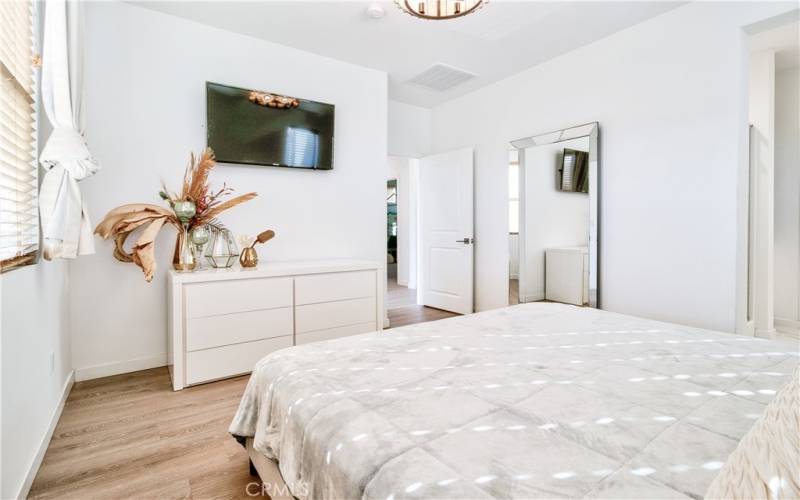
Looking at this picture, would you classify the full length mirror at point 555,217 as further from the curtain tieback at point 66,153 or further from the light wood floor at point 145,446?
the curtain tieback at point 66,153

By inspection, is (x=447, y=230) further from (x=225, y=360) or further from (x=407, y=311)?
(x=225, y=360)

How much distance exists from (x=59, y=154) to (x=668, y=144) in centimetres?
393

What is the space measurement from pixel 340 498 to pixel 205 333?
2.19 m

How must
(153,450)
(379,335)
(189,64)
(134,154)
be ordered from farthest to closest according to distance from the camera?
(189,64) < (134,154) < (153,450) < (379,335)

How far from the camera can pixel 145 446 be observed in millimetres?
1892

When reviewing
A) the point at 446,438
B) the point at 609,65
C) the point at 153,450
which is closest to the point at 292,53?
the point at 609,65

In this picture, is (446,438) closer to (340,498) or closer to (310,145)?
(340,498)

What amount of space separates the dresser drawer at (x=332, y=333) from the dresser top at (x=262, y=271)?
48 cm

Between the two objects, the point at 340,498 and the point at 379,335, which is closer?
the point at 340,498

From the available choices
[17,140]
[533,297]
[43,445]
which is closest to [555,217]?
[533,297]

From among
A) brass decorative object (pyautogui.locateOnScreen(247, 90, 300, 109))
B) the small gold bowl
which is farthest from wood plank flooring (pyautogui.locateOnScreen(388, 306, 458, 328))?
brass decorative object (pyautogui.locateOnScreen(247, 90, 300, 109))

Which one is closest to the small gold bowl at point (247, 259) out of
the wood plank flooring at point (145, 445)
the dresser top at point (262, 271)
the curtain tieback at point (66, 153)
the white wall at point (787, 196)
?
the dresser top at point (262, 271)

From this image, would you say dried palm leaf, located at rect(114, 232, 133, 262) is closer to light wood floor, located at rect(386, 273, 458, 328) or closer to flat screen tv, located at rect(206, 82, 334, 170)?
flat screen tv, located at rect(206, 82, 334, 170)

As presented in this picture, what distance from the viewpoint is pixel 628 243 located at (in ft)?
10.7
